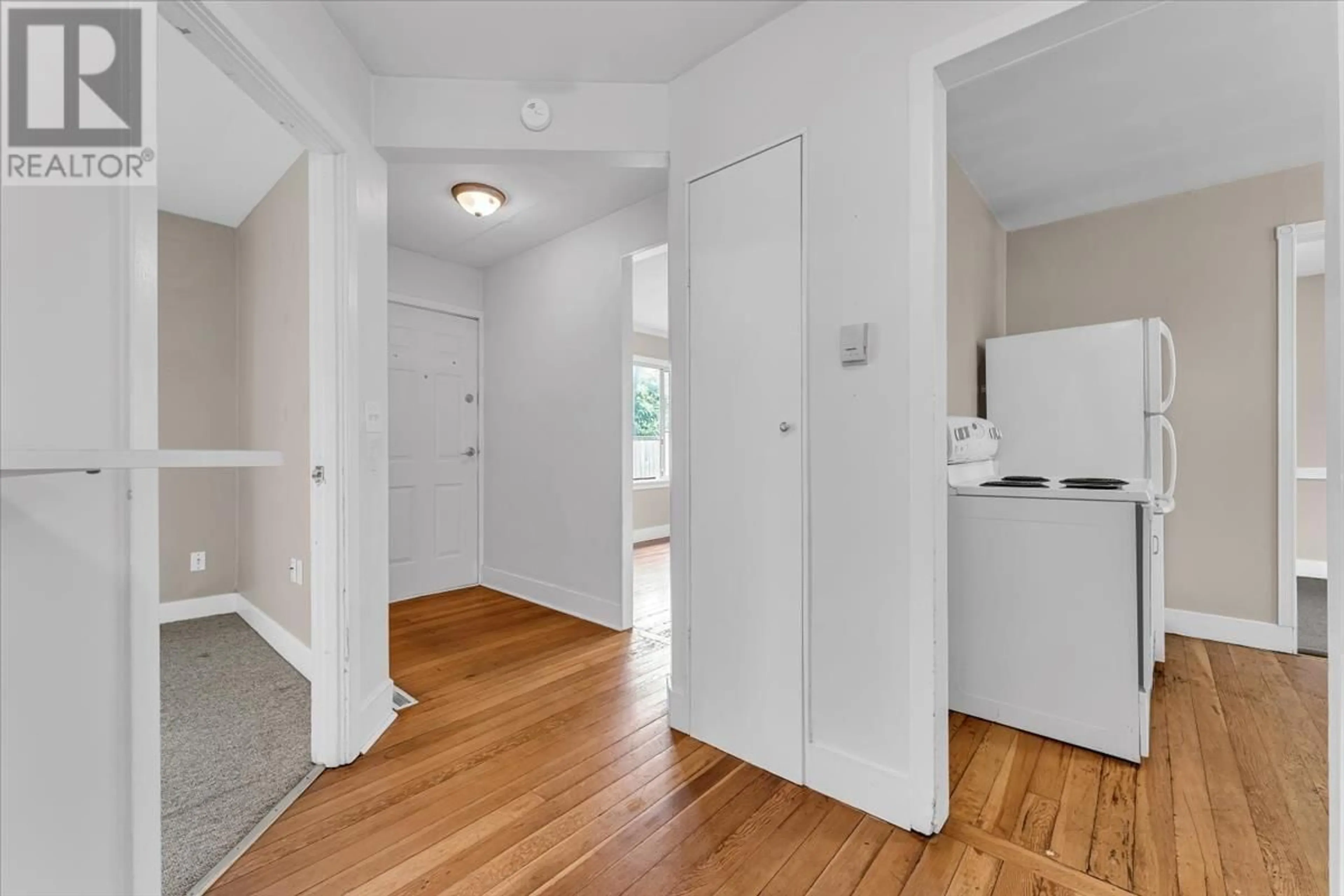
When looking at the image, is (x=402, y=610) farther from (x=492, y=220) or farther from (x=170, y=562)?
(x=492, y=220)

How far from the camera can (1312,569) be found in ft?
14.6

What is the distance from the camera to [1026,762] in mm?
1941

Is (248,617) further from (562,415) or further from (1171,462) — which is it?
(1171,462)

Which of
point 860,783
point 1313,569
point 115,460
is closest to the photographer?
point 115,460

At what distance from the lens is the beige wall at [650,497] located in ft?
20.8

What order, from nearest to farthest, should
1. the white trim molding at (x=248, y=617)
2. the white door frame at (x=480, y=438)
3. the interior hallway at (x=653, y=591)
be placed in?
the white trim molding at (x=248, y=617) → the interior hallway at (x=653, y=591) → the white door frame at (x=480, y=438)

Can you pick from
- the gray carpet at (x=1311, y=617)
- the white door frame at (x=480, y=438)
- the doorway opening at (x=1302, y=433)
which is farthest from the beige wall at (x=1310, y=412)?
the white door frame at (x=480, y=438)

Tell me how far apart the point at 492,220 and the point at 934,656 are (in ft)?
10.5

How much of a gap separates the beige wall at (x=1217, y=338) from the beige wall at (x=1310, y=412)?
2029 mm

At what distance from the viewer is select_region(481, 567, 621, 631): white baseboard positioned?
339 cm

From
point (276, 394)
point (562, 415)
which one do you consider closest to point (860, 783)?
point (562, 415)

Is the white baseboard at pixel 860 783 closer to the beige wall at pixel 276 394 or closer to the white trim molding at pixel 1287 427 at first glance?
the beige wall at pixel 276 394

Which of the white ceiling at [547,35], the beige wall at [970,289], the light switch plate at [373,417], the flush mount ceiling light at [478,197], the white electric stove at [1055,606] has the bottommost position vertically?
the white electric stove at [1055,606]

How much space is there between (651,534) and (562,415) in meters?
3.09
